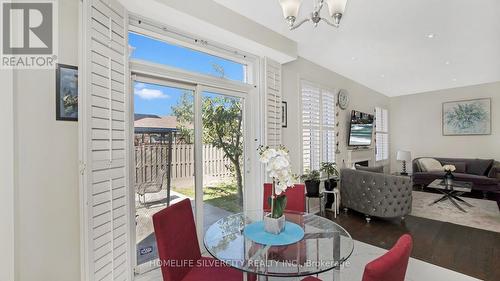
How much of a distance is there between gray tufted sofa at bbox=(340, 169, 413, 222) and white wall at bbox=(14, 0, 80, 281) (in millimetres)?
3762

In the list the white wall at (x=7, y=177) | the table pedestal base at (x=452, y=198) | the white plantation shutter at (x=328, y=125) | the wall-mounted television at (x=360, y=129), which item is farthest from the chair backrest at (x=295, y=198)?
the table pedestal base at (x=452, y=198)

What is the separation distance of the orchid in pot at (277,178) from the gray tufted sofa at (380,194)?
8.55 ft

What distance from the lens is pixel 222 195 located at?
296 cm

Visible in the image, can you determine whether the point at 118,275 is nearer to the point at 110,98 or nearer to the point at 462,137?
the point at 110,98

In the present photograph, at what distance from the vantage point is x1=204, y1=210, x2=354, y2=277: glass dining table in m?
1.29

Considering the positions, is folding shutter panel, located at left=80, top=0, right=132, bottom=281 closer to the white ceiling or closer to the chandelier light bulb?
the white ceiling

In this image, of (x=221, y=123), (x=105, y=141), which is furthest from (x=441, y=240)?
(x=105, y=141)

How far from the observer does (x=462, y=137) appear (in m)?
6.15

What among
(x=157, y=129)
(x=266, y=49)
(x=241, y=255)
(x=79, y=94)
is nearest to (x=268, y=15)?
(x=266, y=49)

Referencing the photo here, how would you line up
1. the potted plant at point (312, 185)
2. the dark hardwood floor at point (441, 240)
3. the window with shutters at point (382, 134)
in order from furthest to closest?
the window with shutters at point (382, 134) → the potted plant at point (312, 185) → the dark hardwood floor at point (441, 240)

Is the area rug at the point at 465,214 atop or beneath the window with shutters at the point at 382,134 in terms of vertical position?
beneath

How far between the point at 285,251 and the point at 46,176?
1.66 m

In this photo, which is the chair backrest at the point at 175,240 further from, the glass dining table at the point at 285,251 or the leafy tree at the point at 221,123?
the leafy tree at the point at 221,123

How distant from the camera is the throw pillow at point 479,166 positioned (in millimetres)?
5461
